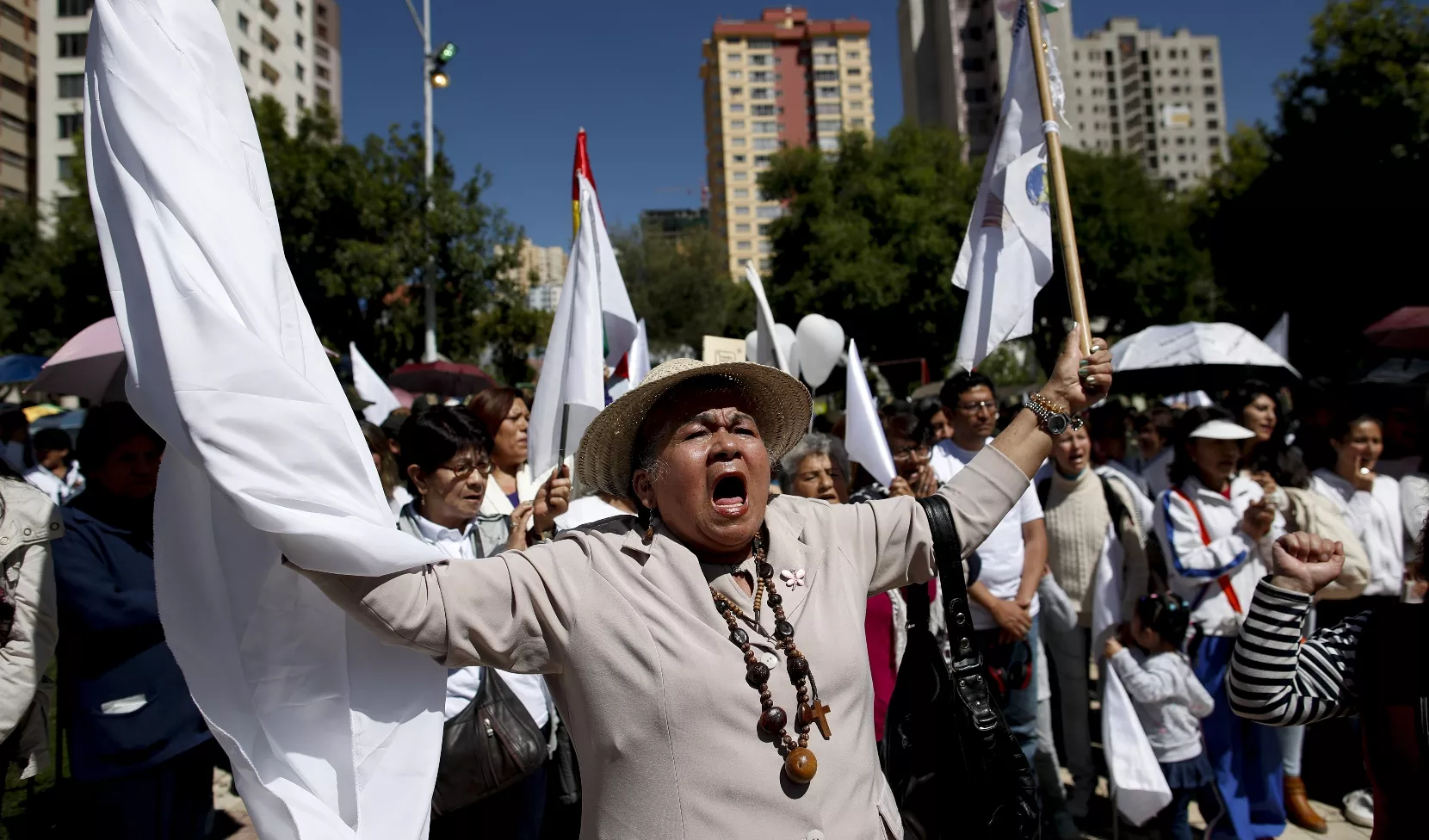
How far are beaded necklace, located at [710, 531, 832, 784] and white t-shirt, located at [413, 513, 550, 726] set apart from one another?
4.74ft

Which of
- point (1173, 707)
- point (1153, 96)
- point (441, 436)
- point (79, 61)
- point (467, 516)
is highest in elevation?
point (1153, 96)

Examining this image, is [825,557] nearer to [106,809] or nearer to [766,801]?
[766,801]

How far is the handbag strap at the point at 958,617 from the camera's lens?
7.27 feet

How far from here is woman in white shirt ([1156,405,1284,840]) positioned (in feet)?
13.8

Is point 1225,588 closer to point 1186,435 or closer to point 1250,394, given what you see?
point 1186,435

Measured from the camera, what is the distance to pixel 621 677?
184 cm

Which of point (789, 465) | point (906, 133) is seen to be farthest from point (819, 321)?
point (906, 133)

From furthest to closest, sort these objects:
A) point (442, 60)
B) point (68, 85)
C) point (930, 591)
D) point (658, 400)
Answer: point (68, 85)
point (442, 60)
point (930, 591)
point (658, 400)

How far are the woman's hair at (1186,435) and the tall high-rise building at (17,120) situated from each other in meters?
54.0

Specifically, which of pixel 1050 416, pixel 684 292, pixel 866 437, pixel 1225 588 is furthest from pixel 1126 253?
pixel 1050 416

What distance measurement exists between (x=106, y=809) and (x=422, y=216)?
19619 mm

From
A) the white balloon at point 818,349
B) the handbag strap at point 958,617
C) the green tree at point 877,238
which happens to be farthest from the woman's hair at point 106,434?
the green tree at point 877,238

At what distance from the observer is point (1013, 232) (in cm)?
358

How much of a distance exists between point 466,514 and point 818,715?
1884 millimetres
